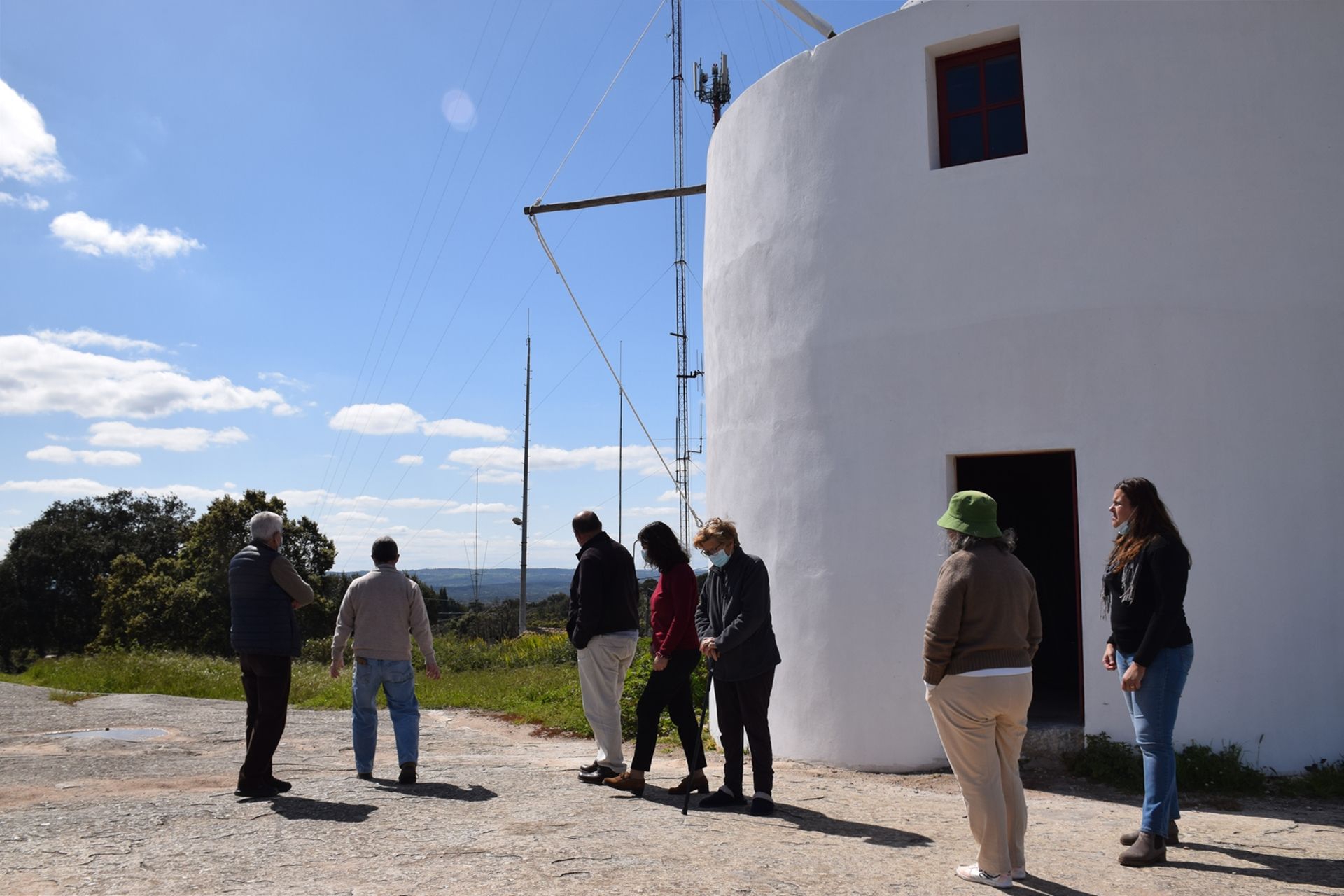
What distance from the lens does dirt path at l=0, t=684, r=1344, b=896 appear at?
4.27 meters

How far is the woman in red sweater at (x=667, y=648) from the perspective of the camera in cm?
600

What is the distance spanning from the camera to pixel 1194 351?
6578mm

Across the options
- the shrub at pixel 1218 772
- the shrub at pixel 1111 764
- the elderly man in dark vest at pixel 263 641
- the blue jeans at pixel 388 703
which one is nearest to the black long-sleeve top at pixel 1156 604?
the shrub at pixel 1218 772

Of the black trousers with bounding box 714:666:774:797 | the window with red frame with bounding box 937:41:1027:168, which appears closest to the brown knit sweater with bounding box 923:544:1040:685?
the black trousers with bounding box 714:666:774:797

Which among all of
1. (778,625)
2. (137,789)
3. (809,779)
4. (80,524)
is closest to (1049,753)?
(809,779)

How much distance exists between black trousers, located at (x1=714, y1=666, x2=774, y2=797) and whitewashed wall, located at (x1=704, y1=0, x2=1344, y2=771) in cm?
173

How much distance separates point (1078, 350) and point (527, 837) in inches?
185

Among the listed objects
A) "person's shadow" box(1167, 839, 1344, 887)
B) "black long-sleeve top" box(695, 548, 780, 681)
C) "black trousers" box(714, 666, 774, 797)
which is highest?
"black long-sleeve top" box(695, 548, 780, 681)

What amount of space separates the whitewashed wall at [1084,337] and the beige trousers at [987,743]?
8.85ft

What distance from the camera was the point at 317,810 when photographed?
5.56 meters

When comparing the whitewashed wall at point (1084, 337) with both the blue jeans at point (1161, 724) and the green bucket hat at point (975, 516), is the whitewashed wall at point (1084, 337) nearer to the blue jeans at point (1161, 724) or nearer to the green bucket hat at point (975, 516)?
the blue jeans at point (1161, 724)

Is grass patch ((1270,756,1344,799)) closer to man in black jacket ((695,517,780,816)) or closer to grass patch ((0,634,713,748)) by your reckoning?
man in black jacket ((695,517,780,816))

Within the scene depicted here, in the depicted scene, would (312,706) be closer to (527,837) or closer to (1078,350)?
(527,837)

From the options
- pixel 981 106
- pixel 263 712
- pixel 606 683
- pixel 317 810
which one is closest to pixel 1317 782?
pixel 606 683
